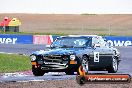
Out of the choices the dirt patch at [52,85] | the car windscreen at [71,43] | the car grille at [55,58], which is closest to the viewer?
the dirt patch at [52,85]

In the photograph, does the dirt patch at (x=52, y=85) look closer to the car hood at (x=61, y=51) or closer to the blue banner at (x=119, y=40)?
the car hood at (x=61, y=51)

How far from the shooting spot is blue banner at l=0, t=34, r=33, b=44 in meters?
45.2

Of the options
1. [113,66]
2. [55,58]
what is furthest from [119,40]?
[55,58]

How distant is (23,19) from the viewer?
83562 millimetres

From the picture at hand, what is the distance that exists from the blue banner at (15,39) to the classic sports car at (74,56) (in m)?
26.3

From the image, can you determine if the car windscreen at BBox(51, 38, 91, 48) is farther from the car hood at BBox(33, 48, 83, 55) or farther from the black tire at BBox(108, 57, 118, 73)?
the black tire at BBox(108, 57, 118, 73)

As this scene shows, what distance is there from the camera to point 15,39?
149 feet

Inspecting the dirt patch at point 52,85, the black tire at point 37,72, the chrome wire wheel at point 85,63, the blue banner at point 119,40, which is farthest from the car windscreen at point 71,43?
the blue banner at point 119,40

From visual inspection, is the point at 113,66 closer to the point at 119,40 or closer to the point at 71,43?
the point at 71,43

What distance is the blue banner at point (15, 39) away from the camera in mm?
45219

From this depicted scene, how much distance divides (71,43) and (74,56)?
132 centimetres

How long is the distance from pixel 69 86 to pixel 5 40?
104 feet

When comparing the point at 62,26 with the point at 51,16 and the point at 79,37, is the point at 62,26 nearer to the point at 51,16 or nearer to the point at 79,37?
the point at 51,16

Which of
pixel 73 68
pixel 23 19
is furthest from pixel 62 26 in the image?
pixel 73 68
